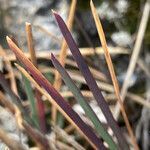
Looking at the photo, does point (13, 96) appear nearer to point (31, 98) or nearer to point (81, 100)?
→ point (31, 98)

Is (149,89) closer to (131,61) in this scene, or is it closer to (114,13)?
(131,61)

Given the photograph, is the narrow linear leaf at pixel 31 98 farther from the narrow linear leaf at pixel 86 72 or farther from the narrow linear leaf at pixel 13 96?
the narrow linear leaf at pixel 86 72

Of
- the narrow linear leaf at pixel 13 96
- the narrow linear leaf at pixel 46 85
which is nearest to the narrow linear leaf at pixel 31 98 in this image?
the narrow linear leaf at pixel 13 96

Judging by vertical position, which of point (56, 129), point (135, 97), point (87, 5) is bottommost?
point (56, 129)

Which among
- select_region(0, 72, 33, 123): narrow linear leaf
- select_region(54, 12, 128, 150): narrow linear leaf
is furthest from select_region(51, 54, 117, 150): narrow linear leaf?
select_region(0, 72, 33, 123): narrow linear leaf

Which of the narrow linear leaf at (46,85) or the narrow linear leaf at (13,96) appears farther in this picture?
the narrow linear leaf at (13,96)

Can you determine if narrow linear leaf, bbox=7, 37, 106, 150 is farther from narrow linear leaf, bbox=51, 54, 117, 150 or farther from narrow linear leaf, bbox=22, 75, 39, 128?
narrow linear leaf, bbox=22, 75, 39, 128

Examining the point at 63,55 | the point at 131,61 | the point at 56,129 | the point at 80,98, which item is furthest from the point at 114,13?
the point at 80,98

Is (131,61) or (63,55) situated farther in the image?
(131,61)

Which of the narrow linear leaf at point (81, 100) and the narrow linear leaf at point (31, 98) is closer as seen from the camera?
the narrow linear leaf at point (81, 100)

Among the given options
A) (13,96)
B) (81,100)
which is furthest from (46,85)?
(13,96)

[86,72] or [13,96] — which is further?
[13,96]
